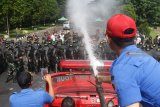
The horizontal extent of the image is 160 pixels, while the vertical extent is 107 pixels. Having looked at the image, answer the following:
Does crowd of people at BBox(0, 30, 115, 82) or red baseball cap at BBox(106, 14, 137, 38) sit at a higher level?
red baseball cap at BBox(106, 14, 137, 38)

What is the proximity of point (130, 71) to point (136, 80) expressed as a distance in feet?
0.20

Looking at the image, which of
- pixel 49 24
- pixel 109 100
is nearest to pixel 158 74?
pixel 109 100

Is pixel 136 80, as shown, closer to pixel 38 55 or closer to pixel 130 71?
pixel 130 71

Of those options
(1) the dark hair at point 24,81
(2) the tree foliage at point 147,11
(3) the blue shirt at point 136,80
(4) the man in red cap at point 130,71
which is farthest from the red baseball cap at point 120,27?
(2) the tree foliage at point 147,11

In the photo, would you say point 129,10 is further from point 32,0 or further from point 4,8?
point 4,8

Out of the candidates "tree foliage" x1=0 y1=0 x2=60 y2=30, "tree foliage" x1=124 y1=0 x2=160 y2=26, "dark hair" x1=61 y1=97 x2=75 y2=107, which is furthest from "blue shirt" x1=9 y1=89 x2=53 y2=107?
"tree foliage" x1=124 y1=0 x2=160 y2=26

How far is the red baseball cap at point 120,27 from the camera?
9.55 feet

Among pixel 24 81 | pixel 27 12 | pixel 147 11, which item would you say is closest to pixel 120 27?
pixel 24 81

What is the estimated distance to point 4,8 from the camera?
46.2 meters

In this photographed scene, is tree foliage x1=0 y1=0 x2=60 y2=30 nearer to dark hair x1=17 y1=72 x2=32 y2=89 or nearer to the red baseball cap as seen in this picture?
dark hair x1=17 y1=72 x2=32 y2=89

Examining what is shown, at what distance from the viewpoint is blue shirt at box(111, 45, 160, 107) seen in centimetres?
278

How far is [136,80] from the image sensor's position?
2814 millimetres

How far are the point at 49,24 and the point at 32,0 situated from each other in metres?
19.1

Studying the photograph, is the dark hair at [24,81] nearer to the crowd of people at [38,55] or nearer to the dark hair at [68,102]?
the dark hair at [68,102]
